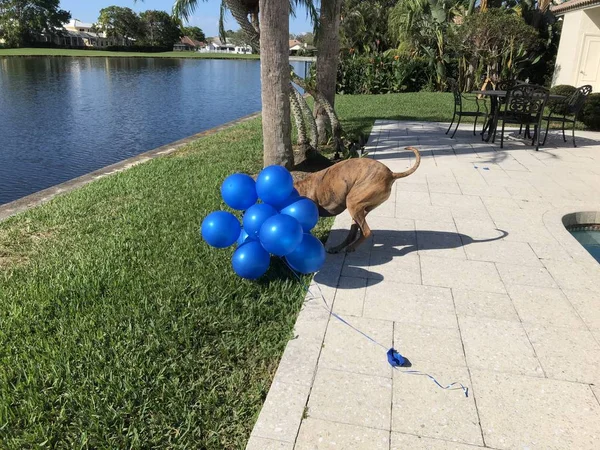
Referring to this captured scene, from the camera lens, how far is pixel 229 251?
4.15 m

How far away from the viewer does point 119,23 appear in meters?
87.8

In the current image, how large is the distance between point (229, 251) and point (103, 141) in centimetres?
908

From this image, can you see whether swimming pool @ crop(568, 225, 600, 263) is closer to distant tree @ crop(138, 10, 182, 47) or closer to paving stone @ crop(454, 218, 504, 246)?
paving stone @ crop(454, 218, 504, 246)

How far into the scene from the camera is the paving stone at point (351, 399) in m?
2.31

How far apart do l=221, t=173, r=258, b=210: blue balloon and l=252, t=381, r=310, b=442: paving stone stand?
1.64 m

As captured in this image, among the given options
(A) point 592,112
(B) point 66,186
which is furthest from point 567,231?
(A) point 592,112

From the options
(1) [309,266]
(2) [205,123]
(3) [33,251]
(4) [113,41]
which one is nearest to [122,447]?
(1) [309,266]

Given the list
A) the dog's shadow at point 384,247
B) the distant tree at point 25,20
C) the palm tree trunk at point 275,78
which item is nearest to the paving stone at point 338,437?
the dog's shadow at point 384,247

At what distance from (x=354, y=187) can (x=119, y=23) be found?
9906cm

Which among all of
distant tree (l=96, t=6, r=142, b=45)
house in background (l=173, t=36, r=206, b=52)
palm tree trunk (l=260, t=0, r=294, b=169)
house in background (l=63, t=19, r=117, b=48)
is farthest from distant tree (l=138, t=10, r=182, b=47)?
palm tree trunk (l=260, t=0, r=294, b=169)

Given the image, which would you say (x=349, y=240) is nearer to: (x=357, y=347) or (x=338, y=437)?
(x=357, y=347)

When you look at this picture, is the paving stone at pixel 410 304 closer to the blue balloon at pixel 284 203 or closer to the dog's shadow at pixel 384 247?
the dog's shadow at pixel 384 247

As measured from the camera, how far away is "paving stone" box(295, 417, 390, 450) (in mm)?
2139

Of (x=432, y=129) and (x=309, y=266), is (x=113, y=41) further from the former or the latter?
(x=309, y=266)
